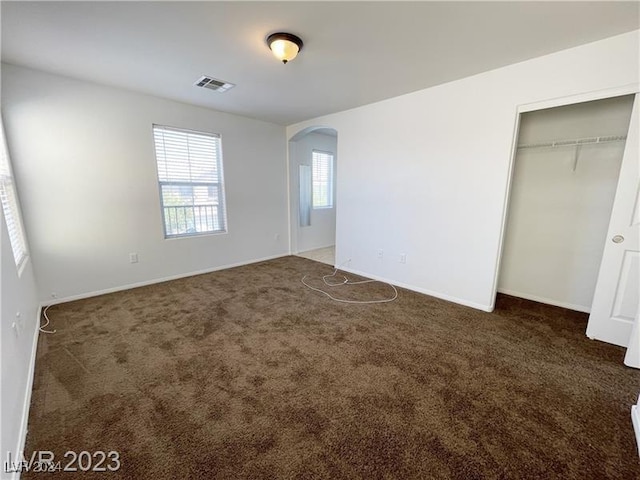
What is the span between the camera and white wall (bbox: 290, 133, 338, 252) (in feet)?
17.6

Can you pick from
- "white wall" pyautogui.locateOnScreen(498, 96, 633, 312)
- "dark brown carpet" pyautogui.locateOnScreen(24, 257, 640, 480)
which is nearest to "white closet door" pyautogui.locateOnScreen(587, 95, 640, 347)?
"dark brown carpet" pyautogui.locateOnScreen(24, 257, 640, 480)

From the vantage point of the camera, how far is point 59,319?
2.73 meters

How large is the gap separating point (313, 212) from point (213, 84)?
3314 mm

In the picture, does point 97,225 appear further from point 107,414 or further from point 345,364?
point 345,364

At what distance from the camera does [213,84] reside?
3051 mm

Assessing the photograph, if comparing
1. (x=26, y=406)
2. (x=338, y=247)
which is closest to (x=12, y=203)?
(x=26, y=406)

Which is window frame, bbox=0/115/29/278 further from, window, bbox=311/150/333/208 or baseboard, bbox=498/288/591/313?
baseboard, bbox=498/288/591/313

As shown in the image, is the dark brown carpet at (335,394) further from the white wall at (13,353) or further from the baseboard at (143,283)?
the baseboard at (143,283)

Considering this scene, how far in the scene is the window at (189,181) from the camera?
3758 mm

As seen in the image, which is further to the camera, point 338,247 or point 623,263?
point 338,247

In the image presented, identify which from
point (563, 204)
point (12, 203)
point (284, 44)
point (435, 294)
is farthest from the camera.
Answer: point (435, 294)

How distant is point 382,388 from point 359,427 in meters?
0.36

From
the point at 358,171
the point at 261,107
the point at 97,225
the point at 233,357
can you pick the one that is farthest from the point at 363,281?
the point at 97,225

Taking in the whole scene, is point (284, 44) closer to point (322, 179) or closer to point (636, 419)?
point (636, 419)
